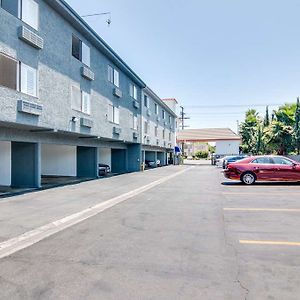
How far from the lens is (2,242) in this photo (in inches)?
241

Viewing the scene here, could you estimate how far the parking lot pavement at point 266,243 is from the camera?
4061 mm

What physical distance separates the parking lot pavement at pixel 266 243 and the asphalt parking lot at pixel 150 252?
2 centimetres

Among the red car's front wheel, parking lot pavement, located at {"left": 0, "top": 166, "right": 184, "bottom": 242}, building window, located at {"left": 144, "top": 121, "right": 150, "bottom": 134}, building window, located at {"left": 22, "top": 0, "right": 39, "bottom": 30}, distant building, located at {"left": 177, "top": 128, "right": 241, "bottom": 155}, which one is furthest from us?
distant building, located at {"left": 177, "top": 128, "right": 241, "bottom": 155}

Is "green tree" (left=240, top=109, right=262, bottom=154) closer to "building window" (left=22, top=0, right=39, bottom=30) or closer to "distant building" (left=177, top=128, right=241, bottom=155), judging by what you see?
"distant building" (left=177, top=128, right=241, bottom=155)

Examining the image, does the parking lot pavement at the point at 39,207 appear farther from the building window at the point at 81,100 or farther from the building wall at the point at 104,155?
the building wall at the point at 104,155

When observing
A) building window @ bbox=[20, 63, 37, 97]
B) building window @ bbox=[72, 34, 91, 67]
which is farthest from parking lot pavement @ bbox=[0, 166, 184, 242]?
building window @ bbox=[72, 34, 91, 67]

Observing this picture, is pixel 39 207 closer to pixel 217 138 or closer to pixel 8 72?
pixel 8 72

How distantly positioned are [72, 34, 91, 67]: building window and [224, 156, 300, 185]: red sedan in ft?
32.6

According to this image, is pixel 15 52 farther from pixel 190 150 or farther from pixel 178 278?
pixel 190 150

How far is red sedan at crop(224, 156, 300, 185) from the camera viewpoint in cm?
1653

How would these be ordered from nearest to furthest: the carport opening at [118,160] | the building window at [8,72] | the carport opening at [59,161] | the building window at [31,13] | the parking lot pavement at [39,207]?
the parking lot pavement at [39,207] < the building window at [8,72] < the building window at [31,13] < the carport opening at [59,161] < the carport opening at [118,160]

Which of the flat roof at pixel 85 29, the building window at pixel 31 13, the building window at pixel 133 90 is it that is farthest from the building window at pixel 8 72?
the building window at pixel 133 90

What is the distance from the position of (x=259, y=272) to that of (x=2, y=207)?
8.23m

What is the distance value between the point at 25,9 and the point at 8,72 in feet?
9.29
